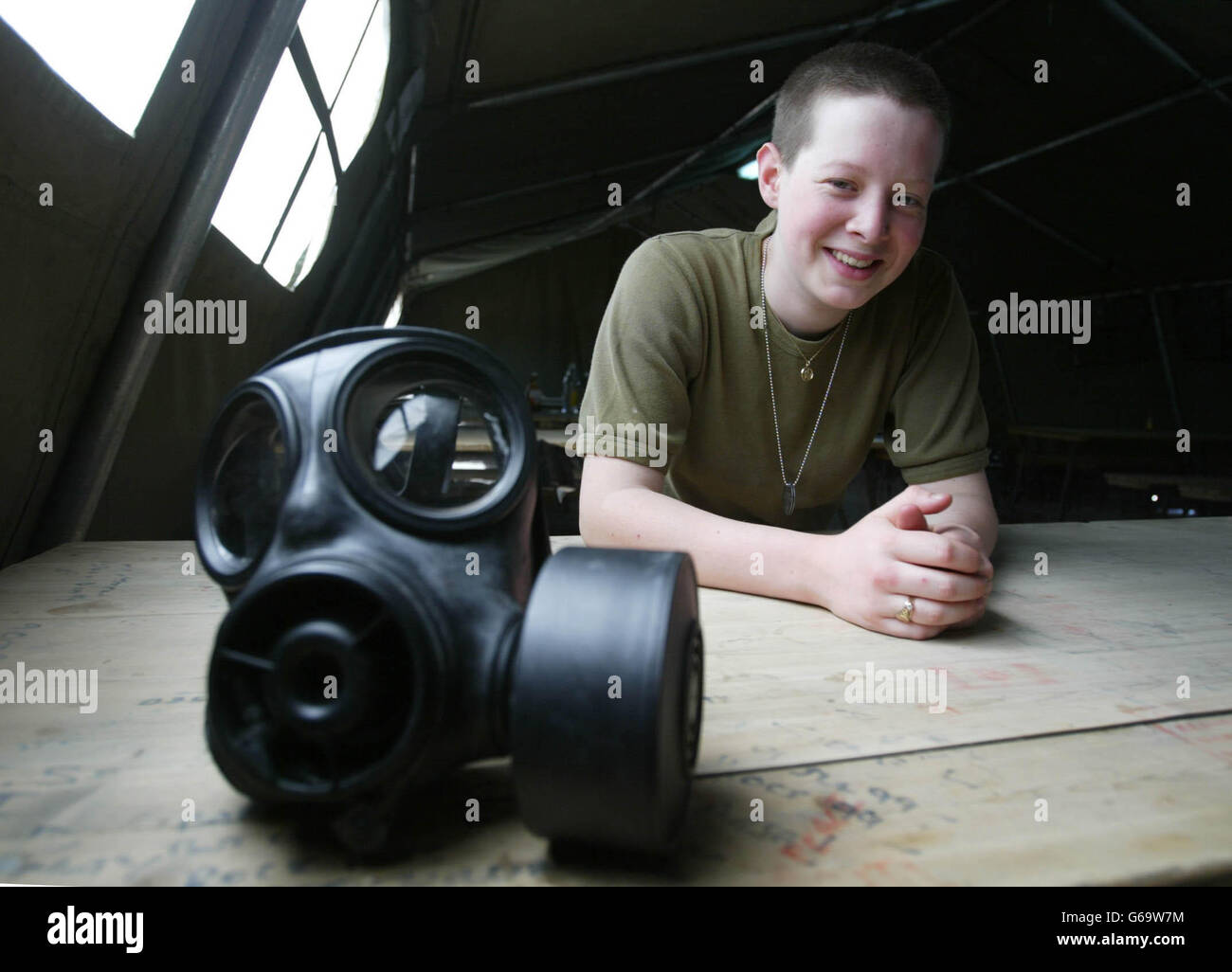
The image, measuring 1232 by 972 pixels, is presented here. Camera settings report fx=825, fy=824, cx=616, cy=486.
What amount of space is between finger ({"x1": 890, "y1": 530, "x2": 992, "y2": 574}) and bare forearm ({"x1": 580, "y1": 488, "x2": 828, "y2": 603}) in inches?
4.4

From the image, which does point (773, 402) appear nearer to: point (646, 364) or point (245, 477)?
point (646, 364)

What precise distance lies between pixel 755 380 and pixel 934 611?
27.6 inches

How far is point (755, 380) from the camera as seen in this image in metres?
1.49

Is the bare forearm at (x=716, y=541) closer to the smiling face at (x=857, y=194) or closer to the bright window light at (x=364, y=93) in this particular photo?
the smiling face at (x=857, y=194)

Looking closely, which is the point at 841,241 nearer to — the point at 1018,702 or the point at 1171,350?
the point at 1018,702

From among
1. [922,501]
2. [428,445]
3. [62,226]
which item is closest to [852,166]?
[922,501]

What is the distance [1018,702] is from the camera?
0.71 m

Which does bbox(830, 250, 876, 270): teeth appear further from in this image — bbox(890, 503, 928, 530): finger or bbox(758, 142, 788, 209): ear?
bbox(890, 503, 928, 530): finger

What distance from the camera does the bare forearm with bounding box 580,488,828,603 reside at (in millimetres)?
1003

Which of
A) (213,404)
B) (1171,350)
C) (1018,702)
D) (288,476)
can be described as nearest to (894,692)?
(1018,702)

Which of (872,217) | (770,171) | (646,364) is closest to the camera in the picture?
(872,217)

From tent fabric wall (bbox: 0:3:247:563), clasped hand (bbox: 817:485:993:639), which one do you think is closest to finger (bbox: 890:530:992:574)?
clasped hand (bbox: 817:485:993:639)
